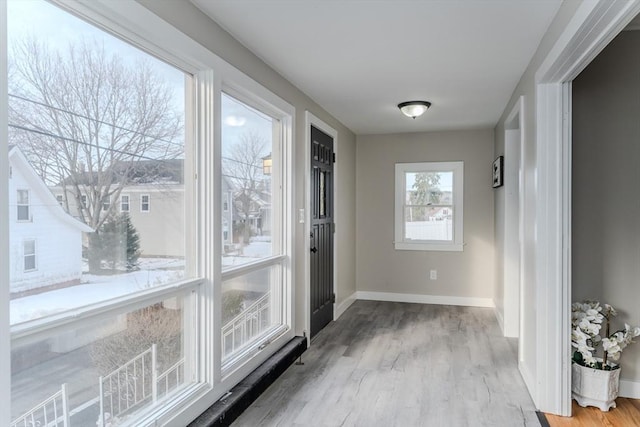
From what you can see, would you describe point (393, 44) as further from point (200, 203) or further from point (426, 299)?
point (426, 299)

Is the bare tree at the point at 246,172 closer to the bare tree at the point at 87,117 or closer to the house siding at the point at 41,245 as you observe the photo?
the bare tree at the point at 87,117

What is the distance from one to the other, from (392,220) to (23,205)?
483cm

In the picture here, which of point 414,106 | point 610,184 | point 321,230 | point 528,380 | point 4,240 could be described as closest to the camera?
point 4,240

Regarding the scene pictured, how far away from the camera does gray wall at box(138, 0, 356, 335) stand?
2.21 meters

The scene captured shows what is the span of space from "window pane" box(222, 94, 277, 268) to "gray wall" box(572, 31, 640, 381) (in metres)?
2.18

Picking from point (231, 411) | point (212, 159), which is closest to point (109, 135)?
point (212, 159)

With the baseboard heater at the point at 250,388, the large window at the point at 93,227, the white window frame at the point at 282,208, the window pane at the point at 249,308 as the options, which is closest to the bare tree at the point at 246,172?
the white window frame at the point at 282,208

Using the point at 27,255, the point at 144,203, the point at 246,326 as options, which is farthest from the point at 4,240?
the point at 246,326

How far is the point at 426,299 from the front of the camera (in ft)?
18.8

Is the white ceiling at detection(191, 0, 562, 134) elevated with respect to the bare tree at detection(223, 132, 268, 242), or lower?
elevated

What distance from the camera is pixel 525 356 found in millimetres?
3178

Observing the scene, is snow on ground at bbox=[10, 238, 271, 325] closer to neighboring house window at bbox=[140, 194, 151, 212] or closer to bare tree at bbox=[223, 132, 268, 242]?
neighboring house window at bbox=[140, 194, 151, 212]

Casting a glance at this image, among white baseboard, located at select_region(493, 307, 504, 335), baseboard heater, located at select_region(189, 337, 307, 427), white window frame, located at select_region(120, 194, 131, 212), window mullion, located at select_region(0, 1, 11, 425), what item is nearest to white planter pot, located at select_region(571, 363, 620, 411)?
white baseboard, located at select_region(493, 307, 504, 335)

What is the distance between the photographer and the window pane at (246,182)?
2.75m
